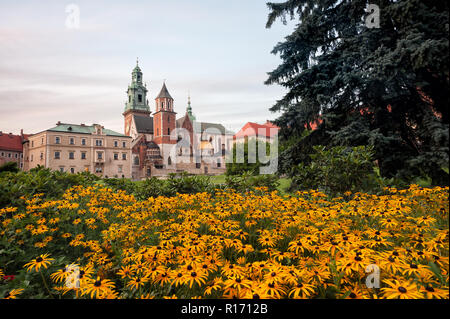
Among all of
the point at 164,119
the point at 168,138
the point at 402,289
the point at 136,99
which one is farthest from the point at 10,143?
the point at 402,289

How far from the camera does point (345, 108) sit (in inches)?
268

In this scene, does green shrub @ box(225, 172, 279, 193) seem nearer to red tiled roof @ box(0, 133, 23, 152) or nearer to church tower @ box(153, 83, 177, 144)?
red tiled roof @ box(0, 133, 23, 152)

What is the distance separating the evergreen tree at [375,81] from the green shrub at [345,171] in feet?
1.21

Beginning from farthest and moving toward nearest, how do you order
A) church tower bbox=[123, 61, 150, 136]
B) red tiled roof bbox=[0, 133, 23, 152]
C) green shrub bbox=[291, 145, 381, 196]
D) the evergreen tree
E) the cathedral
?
church tower bbox=[123, 61, 150, 136], the cathedral, red tiled roof bbox=[0, 133, 23, 152], green shrub bbox=[291, 145, 381, 196], the evergreen tree

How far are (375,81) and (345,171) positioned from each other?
2461 millimetres

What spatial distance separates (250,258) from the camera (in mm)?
2736

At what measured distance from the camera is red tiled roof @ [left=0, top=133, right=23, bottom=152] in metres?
31.2

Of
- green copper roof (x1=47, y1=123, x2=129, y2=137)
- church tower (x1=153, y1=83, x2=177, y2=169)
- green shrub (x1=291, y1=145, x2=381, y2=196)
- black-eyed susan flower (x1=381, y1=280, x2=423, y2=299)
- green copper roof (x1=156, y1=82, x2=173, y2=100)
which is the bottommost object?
black-eyed susan flower (x1=381, y1=280, x2=423, y2=299)

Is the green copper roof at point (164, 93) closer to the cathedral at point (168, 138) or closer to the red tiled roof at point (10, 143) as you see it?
the cathedral at point (168, 138)

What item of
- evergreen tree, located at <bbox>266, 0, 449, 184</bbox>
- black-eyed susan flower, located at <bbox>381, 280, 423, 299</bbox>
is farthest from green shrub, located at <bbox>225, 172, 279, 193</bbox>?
black-eyed susan flower, located at <bbox>381, 280, 423, 299</bbox>

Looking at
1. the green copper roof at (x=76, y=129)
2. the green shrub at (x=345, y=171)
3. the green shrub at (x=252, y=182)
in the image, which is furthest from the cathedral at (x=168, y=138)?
the green shrub at (x=345, y=171)
